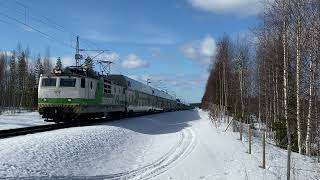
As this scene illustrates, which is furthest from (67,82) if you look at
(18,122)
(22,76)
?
(22,76)

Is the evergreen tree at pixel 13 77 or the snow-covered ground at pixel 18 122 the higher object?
the evergreen tree at pixel 13 77

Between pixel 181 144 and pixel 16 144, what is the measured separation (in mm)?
8812

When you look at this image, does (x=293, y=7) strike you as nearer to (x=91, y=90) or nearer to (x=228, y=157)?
(x=228, y=157)

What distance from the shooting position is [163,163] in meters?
15.9

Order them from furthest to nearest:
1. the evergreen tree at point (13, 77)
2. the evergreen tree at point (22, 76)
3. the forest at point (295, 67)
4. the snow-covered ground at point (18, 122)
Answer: the evergreen tree at point (13, 77)
the evergreen tree at point (22, 76)
the snow-covered ground at point (18, 122)
the forest at point (295, 67)

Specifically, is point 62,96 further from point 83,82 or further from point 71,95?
point 83,82

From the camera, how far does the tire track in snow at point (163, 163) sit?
13384 mm

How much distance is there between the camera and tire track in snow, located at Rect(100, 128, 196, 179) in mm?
13384

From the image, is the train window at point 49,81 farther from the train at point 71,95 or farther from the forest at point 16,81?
the forest at point 16,81

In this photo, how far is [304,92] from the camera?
23688 mm

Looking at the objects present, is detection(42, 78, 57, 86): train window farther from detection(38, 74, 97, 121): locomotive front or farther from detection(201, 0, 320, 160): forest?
detection(201, 0, 320, 160): forest

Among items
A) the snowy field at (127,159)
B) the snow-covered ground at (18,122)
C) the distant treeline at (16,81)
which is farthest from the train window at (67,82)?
the distant treeline at (16,81)

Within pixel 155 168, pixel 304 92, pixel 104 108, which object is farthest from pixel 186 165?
pixel 104 108

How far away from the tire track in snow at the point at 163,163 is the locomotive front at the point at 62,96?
7.46m
